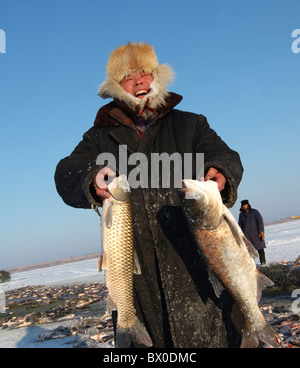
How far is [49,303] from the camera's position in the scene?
15078 millimetres

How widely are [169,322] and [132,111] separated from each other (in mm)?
1886

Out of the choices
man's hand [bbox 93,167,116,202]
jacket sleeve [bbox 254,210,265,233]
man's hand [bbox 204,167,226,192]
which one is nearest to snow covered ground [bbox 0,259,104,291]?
jacket sleeve [bbox 254,210,265,233]

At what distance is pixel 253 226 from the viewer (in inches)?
547

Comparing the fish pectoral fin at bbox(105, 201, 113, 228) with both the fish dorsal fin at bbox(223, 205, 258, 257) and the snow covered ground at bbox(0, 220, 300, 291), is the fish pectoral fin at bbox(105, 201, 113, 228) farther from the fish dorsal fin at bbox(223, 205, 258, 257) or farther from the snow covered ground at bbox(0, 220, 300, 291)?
the snow covered ground at bbox(0, 220, 300, 291)

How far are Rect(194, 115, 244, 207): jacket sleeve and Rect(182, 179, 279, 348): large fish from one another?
0.37 ft

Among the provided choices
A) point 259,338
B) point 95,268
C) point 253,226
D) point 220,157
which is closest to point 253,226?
point 253,226

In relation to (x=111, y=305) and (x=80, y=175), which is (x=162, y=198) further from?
(x=111, y=305)

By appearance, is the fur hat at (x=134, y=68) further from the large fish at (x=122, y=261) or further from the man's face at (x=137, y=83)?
the large fish at (x=122, y=261)

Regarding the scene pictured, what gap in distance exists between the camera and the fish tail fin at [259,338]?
315cm

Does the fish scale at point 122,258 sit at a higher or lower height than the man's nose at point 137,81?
lower

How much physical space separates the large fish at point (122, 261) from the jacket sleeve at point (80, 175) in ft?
0.57

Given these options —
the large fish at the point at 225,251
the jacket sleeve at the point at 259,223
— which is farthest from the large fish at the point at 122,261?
the jacket sleeve at the point at 259,223
